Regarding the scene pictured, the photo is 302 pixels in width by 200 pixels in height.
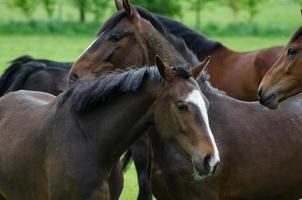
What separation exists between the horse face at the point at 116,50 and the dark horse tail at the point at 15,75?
256 centimetres

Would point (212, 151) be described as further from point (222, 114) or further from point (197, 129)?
point (222, 114)

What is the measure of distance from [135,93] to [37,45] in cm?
1809

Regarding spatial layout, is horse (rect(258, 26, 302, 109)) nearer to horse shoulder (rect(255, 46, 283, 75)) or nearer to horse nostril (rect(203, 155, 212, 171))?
horse nostril (rect(203, 155, 212, 171))

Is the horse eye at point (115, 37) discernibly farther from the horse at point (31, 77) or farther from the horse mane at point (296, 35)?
the horse at point (31, 77)

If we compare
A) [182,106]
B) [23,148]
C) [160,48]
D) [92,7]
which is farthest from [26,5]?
[182,106]

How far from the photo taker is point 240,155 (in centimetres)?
558

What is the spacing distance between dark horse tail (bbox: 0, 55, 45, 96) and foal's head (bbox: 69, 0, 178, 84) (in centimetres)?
256

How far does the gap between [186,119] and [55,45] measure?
61.4 ft

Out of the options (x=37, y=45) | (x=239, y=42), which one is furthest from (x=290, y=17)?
(x=37, y=45)

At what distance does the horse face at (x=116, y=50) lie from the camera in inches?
236

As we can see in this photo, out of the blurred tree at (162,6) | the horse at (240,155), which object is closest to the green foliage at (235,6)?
the blurred tree at (162,6)

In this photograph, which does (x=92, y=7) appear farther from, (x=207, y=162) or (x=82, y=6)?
(x=207, y=162)

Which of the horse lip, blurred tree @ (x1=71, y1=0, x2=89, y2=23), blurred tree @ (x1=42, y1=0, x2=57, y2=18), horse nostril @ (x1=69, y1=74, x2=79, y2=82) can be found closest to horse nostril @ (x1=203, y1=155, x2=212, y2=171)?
the horse lip

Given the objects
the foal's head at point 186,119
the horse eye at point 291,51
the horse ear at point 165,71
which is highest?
the horse ear at point 165,71
